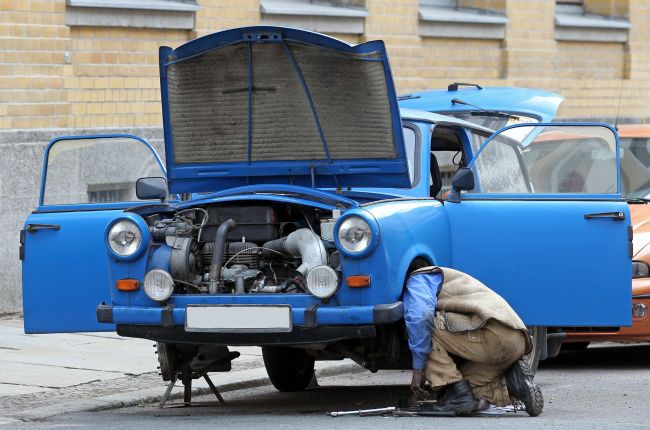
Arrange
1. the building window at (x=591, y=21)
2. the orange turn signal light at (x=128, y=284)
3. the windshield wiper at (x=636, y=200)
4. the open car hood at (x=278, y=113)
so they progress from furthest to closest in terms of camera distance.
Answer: the building window at (x=591, y=21), the windshield wiper at (x=636, y=200), the open car hood at (x=278, y=113), the orange turn signal light at (x=128, y=284)

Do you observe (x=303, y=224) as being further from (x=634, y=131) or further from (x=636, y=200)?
(x=634, y=131)

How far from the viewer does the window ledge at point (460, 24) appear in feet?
65.5

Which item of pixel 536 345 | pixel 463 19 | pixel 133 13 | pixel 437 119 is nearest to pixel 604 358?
pixel 536 345

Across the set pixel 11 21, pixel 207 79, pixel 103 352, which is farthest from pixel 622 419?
pixel 11 21

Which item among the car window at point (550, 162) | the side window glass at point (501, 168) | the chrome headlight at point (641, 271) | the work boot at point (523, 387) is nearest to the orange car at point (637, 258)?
the chrome headlight at point (641, 271)

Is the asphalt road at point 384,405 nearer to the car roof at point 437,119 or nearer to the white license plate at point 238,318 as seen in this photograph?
the white license plate at point 238,318

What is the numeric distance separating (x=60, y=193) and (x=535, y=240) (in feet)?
10.1

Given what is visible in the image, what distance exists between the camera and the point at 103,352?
1195 centimetres

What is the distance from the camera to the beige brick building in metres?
14.5

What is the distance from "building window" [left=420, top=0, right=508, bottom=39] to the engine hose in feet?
37.6

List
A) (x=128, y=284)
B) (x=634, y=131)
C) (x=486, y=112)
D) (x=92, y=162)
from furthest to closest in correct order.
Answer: (x=634, y=131), (x=486, y=112), (x=92, y=162), (x=128, y=284)

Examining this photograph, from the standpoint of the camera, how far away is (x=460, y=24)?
20.6 m

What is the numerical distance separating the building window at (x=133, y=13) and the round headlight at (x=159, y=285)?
6798 millimetres

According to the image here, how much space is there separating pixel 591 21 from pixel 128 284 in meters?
15.6
